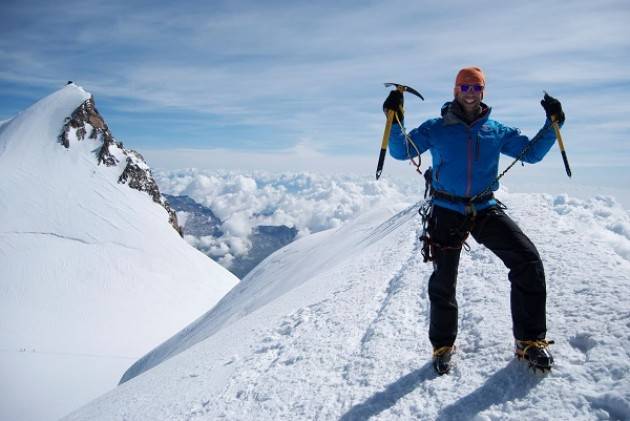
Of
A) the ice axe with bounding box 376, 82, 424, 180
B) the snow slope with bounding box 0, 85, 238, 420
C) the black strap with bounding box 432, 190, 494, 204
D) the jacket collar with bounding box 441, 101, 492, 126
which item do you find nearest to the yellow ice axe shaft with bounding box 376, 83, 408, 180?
the ice axe with bounding box 376, 82, 424, 180

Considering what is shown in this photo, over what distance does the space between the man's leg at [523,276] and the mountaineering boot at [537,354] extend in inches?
2.4

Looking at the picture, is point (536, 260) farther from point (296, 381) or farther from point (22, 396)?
point (22, 396)

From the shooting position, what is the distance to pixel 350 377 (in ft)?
16.9

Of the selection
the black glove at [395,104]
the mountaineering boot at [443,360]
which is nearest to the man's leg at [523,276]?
the mountaineering boot at [443,360]

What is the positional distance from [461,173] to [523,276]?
1326mm

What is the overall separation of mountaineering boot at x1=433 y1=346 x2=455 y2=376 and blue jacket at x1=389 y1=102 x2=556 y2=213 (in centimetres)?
169

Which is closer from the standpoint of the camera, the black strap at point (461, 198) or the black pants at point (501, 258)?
the black pants at point (501, 258)

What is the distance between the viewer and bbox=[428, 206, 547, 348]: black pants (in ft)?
13.5

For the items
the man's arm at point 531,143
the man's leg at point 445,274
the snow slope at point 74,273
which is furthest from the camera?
the snow slope at point 74,273

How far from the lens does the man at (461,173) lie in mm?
4465

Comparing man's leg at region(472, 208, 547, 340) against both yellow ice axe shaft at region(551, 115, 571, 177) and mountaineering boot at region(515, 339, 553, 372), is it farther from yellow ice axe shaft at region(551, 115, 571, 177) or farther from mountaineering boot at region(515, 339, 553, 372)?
yellow ice axe shaft at region(551, 115, 571, 177)

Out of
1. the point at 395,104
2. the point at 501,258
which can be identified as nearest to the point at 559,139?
the point at 501,258

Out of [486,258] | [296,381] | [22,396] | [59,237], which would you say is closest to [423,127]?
[296,381]

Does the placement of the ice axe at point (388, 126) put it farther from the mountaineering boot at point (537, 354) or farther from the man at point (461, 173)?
the mountaineering boot at point (537, 354)
